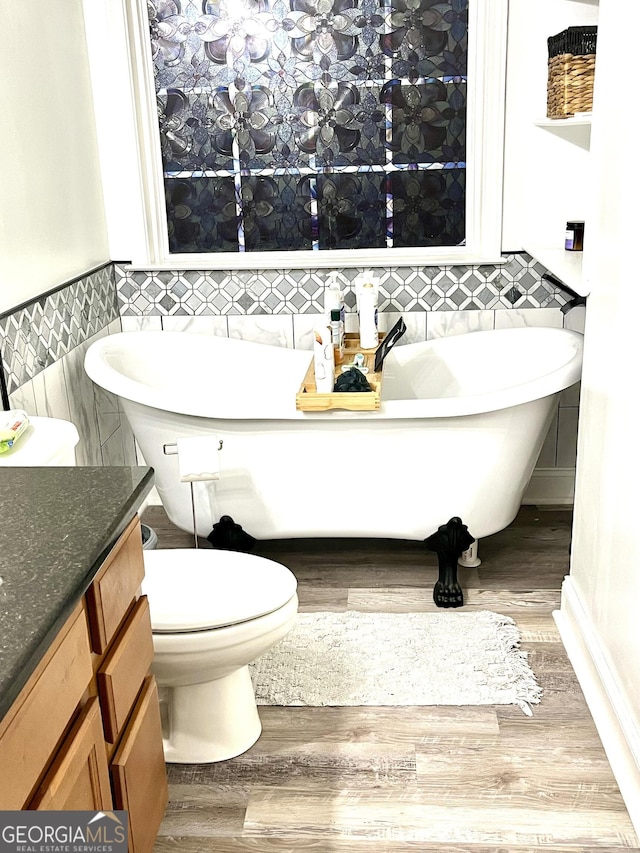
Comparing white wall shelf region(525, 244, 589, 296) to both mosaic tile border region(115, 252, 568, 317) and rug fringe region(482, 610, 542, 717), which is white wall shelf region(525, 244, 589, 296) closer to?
mosaic tile border region(115, 252, 568, 317)

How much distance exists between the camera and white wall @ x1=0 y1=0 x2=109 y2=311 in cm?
255

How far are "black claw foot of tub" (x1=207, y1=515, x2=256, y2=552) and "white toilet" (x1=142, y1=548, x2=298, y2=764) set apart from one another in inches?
26.5

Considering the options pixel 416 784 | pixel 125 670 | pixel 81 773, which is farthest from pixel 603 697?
pixel 81 773

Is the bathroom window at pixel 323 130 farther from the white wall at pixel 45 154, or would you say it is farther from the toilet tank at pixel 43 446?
the toilet tank at pixel 43 446

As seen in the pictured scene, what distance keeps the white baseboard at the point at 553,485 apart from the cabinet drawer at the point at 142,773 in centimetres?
223

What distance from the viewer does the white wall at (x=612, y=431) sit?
6.37ft

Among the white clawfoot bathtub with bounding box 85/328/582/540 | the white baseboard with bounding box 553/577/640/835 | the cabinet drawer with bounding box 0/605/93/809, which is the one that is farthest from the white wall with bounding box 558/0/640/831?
the cabinet drawer with bounding box 0/605/93/809

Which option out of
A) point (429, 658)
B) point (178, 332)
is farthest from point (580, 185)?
point (429, 658)

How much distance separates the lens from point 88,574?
1261 mm

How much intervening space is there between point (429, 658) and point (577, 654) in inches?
16.6

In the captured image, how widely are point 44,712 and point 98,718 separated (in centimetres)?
25

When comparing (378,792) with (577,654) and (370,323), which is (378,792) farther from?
(370,323)

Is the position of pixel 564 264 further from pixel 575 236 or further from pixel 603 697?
pixel 603 697

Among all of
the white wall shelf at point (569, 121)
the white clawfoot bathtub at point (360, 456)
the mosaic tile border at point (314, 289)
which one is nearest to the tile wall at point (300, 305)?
the mosaic tile border at point (314, 289)
